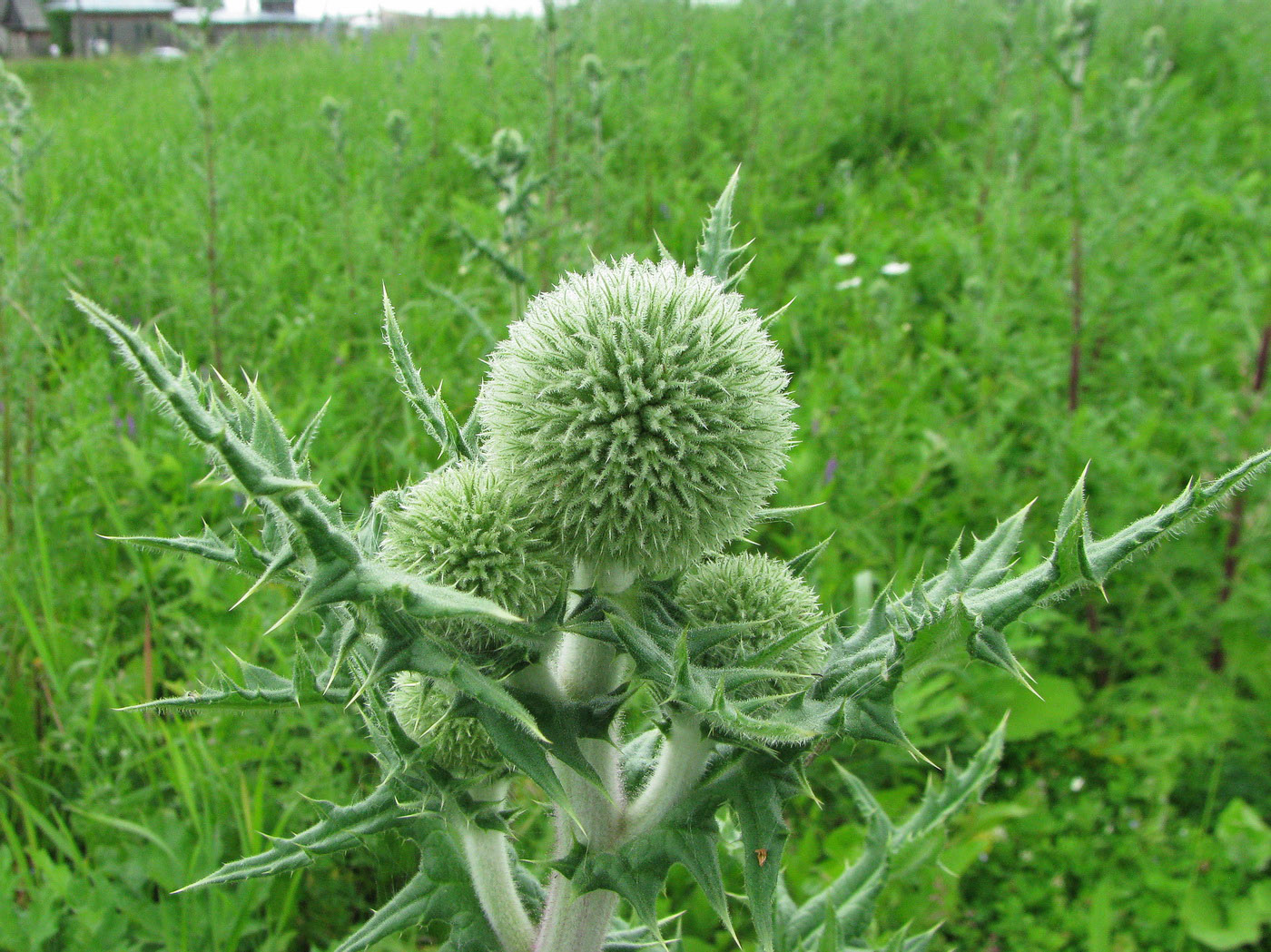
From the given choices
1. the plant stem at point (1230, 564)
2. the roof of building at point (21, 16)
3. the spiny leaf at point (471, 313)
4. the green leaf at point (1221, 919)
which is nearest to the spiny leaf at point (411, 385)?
the spiny leaf at point (471, 313)

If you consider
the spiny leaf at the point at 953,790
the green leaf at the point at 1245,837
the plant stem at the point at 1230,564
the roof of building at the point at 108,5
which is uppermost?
the roof of building at the point at 108,5

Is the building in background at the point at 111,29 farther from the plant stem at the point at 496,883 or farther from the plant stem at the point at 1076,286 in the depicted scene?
the plant stem at the point at 496,883

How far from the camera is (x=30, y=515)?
11.9 ft

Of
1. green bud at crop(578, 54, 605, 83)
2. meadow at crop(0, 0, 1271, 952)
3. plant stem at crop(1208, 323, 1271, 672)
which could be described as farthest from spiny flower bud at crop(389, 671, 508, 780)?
green bud at crop(578, 54, 605, 83)

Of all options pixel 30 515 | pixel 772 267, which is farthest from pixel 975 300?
pixel 30 515

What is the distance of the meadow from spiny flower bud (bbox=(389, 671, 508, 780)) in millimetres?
339

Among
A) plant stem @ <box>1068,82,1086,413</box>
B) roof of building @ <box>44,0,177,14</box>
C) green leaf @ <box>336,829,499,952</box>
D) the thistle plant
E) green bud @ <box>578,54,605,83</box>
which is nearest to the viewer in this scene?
the thistle plant

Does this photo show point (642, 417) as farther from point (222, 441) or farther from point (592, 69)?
point (592, 69)

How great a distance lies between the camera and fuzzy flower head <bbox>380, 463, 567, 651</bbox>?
60.3 inches

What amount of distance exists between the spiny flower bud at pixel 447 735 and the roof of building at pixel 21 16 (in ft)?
48.8

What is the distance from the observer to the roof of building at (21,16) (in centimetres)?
1261

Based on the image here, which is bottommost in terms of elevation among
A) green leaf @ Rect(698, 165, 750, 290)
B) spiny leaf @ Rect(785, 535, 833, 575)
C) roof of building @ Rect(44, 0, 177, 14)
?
spiny leaf @ Rect(785, 535, 833, 575)

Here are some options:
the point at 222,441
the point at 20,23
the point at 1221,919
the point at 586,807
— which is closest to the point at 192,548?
the point at 222,441

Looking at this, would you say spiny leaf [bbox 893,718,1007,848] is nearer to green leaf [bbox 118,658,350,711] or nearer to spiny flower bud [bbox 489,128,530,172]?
green leaf [bbox 118,658,350,711]
